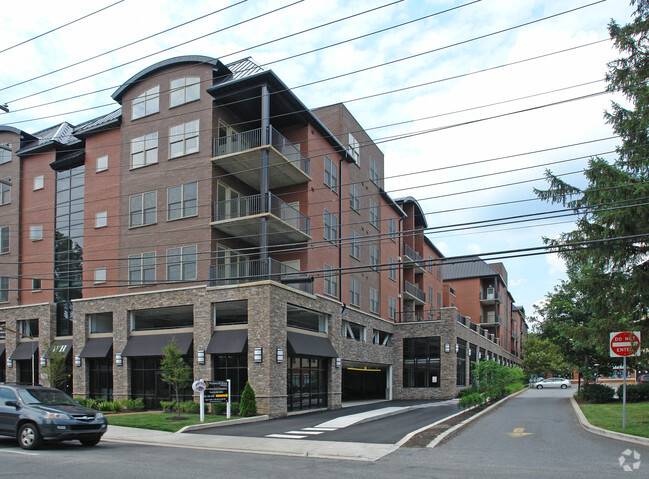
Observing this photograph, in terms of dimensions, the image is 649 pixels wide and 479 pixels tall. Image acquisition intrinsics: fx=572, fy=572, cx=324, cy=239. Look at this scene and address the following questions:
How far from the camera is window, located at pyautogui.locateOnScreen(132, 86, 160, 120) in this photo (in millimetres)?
30000

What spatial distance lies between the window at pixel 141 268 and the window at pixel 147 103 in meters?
7.57

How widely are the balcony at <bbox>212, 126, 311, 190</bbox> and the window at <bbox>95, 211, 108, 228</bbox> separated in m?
7.82

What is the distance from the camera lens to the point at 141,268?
29.1 metres

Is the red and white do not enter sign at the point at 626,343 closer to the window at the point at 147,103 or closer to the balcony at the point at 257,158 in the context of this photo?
the balcony at the point at 257,158

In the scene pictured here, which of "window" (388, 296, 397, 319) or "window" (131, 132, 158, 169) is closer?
"window" (131, 132, 158, 169)

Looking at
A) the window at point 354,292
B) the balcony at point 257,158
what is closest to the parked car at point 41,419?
the balcony at point 257,158

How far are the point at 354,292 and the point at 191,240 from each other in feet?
43.2

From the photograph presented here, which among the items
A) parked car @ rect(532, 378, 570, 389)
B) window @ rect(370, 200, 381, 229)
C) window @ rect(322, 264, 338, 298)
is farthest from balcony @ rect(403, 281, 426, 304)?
Result: parked car @ rect(532, 378, 570, 389)

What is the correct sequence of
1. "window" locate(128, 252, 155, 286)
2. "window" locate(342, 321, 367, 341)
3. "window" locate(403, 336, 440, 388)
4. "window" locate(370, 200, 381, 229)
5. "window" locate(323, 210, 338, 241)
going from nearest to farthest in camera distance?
"window" locate(128, 252, 155, 286) → "window" locate(323, 210, 338, 241) → "window" locate(342, 321, 367, 341) → "window" locate(370, 200, 381, 229) → "window" locate(403, 336, 440, 388)

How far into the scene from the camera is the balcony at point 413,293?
48088 millimetres

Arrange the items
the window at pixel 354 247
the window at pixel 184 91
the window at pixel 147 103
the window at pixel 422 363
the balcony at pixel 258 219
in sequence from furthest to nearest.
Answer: the window at pixel 422 363
the window at pixel 354 247
the window at pixel 147 103
the window at pixel 184 91
the balcony at pixel 258 219

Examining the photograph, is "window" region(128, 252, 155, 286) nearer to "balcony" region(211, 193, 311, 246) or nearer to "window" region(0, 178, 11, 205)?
"balcony" region(211, 193, 311, 246)

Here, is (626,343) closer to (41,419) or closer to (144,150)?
(41,419)

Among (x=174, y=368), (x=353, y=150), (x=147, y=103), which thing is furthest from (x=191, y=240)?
(x=353, y=150)
